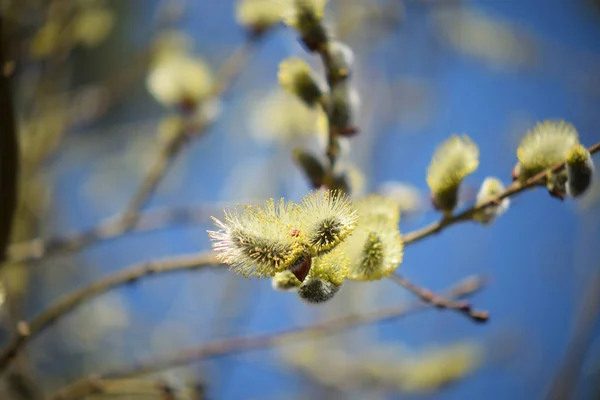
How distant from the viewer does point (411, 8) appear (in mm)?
1707

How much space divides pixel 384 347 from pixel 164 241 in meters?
1.25


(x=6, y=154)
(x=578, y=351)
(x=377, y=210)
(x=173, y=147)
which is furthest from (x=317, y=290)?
(x=578, y=351)

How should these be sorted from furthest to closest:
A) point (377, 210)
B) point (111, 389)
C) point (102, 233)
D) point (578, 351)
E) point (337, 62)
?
point (578, 351) → point (102, 233) → point (111, 389) → point (337, 62) → point (377, 210)

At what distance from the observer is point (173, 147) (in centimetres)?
92

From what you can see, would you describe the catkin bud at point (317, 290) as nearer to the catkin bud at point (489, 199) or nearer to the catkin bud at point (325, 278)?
the catkin bud at point (325, 278)

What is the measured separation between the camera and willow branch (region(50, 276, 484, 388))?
2.35 ft

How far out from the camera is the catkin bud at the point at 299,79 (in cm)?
61

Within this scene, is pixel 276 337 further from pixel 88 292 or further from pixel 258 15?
pixel 258 15

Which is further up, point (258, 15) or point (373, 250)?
point (258, 15)

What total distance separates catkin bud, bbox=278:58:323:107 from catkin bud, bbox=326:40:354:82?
24mm

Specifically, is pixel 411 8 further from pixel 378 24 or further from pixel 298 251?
pixel 298 251

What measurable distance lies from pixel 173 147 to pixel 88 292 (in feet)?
1.10

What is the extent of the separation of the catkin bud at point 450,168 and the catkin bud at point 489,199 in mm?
31

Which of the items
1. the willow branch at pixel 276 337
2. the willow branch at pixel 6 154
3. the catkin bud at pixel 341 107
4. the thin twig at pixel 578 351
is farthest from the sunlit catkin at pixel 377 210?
the thin twig at pixel 578 351
